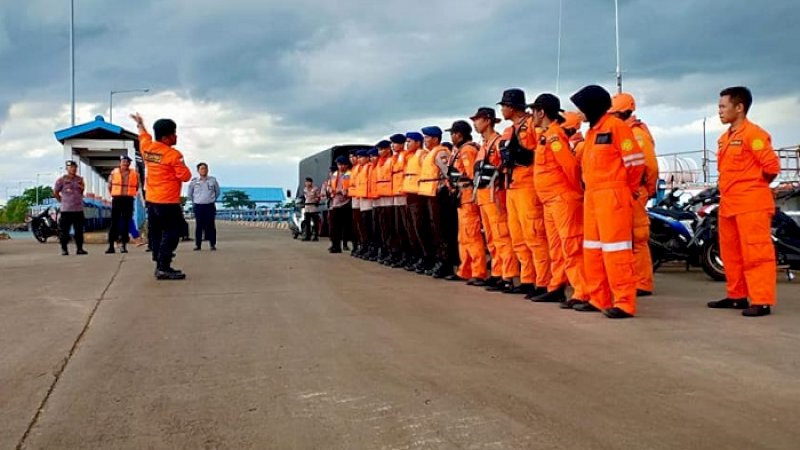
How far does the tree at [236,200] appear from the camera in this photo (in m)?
84.7

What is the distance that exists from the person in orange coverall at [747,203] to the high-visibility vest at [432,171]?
3.73 metres

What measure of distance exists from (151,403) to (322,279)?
603 centimetres

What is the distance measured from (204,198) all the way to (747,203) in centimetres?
1374

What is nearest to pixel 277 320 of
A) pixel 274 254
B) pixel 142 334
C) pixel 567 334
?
pixel 142 334

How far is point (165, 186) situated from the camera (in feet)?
33.9

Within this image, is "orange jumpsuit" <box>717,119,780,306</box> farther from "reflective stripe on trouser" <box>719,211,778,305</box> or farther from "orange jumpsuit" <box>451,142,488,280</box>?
"orange jumpsuit" <box>451,142,488,280</box>

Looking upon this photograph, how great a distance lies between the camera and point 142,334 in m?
6.29

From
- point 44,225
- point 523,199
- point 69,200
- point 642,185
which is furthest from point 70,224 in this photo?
point 642,185

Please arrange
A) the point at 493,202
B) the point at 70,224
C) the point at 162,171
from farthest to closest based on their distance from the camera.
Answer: the point at 70,224 < the point at 162,171 < the point at 493,202

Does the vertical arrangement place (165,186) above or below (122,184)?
below

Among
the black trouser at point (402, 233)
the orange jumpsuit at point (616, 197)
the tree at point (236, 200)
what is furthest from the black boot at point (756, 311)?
the tree at point (236, 200)

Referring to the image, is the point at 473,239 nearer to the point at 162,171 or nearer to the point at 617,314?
the point at 617,314

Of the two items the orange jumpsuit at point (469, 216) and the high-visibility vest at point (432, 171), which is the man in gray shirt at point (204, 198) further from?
the orange jumpsuit at point (469, 216)

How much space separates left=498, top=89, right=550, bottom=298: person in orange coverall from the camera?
819 centimetres
